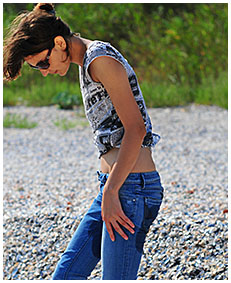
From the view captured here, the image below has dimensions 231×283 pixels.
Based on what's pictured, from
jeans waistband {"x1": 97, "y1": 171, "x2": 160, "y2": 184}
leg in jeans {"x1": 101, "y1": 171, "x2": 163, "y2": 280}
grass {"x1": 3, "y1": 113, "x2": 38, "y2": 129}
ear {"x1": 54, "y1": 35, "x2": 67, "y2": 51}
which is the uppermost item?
ear {"x1": 54, "y1": 35, "x2": 67, "y2": 51}

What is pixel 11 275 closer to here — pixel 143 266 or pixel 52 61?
pixel 143 266

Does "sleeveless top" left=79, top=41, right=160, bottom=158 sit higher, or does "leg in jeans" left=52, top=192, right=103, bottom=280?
"sleeveless top" left=79, top=41, right=160, bottom=158

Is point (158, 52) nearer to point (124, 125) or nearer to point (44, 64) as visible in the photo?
point (44, 64)

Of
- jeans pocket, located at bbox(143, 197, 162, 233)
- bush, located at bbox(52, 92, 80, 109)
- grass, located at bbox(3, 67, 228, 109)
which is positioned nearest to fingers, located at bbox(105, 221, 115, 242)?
jeans pocket, located at bbox(143, 197, 162, 233)

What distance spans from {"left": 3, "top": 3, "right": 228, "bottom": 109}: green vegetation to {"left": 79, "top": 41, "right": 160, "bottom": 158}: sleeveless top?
654 centimetres

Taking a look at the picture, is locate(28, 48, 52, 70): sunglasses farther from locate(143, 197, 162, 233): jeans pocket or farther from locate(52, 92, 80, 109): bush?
locate(52, 92, 80, 109): bush

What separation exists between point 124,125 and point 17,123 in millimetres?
6207

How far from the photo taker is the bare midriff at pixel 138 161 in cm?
158

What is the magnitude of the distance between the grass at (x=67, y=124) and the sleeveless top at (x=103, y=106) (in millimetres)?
5478

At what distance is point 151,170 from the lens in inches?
63.3

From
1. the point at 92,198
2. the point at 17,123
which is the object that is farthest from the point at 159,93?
the point at 92,198

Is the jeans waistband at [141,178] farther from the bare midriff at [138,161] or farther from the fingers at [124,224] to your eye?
the fingers at [124,224]

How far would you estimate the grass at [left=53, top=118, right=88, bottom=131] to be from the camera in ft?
23.3

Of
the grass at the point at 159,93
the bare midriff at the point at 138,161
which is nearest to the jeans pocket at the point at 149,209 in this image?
the bare midriff at the point at 138,161
